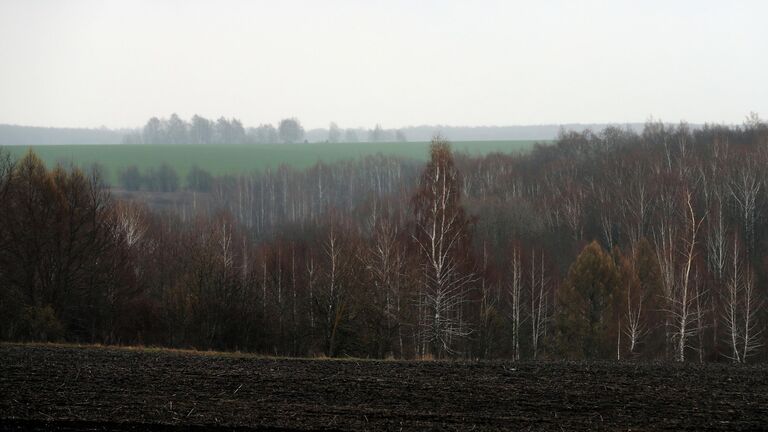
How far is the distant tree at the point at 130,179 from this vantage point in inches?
4660

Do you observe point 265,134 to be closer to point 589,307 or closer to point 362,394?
point 589,307

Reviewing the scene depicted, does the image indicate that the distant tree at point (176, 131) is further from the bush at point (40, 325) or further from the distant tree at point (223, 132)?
the bush at point (40, 325)

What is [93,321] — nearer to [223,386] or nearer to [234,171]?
[223,386]

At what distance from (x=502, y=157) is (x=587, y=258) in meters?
56.0

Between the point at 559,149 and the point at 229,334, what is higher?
the point at 559,149

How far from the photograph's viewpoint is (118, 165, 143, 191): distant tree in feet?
388

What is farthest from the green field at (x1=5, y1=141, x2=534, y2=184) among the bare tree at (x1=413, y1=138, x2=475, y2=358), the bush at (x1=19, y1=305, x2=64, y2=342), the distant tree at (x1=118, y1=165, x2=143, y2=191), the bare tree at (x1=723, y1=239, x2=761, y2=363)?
the bare tree at (x1=413, y1=138, x2=475, y2=358)

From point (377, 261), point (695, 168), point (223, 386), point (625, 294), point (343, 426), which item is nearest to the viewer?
point (343, 426)

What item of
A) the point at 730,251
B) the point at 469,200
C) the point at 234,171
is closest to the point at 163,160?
the point at 234,171

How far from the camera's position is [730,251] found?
51094mm

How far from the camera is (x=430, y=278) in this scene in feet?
99.1

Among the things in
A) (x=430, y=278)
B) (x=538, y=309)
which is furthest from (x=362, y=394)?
(x=538, y=309)

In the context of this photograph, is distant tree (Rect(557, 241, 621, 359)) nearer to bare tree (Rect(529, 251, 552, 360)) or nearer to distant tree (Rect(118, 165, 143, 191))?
bare tree (Rect(529, 251, 552, 360))

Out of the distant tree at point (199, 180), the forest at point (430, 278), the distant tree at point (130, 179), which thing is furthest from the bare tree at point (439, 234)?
the distant tree at point (130, 179)
